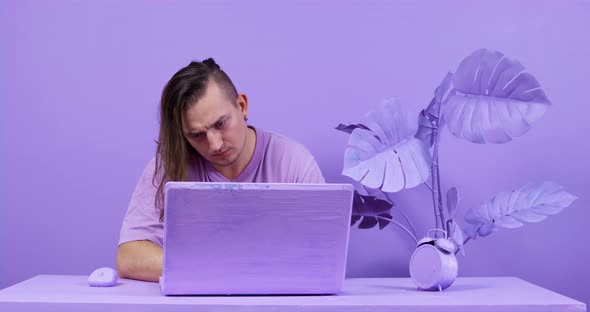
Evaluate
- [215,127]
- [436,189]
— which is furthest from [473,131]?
[215,127]

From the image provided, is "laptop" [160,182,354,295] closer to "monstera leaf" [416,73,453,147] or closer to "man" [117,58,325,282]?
"man" [117,58,325,282]

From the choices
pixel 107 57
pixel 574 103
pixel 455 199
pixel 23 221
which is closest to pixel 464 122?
pixel 455 199

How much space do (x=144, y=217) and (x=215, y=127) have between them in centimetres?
33

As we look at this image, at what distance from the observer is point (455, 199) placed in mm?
2375

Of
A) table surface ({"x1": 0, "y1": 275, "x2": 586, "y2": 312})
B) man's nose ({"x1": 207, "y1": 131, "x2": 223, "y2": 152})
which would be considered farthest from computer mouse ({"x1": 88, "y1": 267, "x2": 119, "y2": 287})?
man's nose ({"x1": 207, "y1": 131, "x2": 223, "y2": 152})

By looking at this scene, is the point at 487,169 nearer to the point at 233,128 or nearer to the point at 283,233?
the point at 233,128

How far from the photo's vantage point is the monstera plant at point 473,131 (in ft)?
6.88

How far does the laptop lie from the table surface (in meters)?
0.04

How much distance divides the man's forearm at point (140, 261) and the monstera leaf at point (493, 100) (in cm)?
94

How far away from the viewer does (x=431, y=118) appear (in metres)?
2.36

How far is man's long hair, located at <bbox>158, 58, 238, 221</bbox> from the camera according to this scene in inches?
79.6

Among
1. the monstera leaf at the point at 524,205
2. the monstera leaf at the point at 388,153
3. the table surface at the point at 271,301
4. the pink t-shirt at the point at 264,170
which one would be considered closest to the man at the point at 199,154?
the pink t-shirt at the point at 264,170

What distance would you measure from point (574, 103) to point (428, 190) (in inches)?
24.1

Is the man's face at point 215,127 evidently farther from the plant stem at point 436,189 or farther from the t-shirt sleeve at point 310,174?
the plant stem at point 436,189
